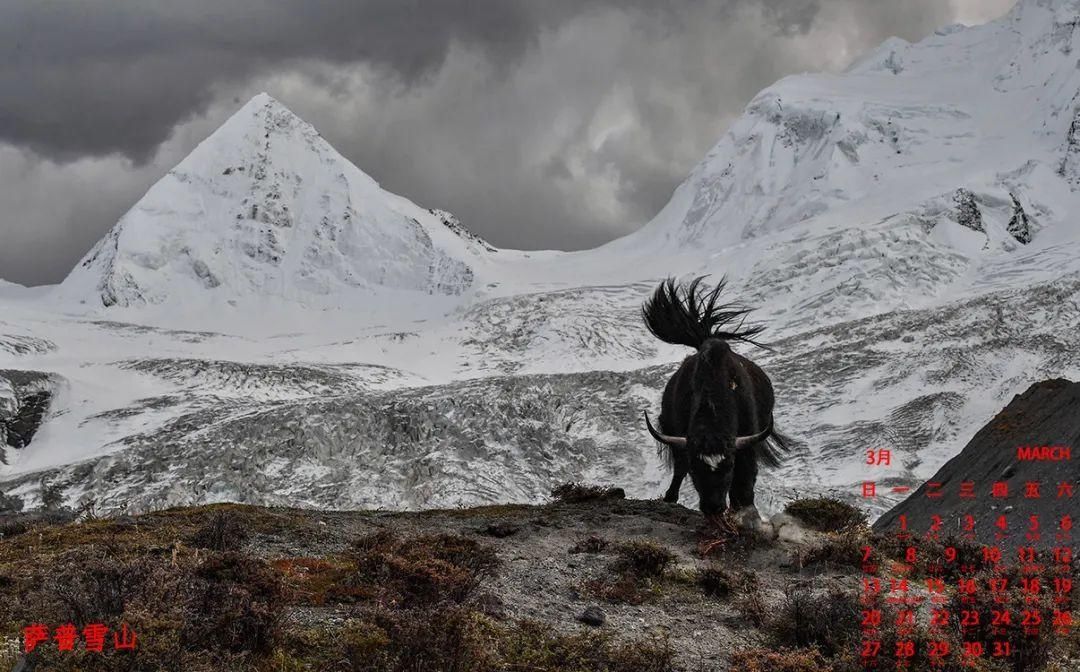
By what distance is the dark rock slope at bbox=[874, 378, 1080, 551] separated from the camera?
24.4 m

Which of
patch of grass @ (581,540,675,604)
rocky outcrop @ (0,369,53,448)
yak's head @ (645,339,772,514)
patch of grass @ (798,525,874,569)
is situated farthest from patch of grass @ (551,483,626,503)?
rocky outcrop @ (0,369,53,448)

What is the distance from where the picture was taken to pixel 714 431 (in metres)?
14.5

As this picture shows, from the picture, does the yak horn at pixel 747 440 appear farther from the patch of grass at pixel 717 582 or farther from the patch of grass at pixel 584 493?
the patch of grass at pixel 584 493

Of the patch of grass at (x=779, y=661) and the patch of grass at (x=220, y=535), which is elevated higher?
the patch of grass at (x=220, y=535)

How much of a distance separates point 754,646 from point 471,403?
303 feet

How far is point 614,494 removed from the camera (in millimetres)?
19828

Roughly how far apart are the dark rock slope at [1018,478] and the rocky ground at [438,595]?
990 cm

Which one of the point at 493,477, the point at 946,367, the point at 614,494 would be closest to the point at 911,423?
A: the point at 946,367

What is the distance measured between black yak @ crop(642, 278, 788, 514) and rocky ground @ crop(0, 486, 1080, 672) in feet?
3.15

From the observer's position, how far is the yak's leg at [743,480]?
15734 mm

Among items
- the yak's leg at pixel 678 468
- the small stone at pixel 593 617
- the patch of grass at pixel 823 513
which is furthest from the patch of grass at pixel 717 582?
the patch of grass at pixel 823 513

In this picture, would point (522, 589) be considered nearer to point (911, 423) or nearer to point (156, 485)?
point (156, 485)

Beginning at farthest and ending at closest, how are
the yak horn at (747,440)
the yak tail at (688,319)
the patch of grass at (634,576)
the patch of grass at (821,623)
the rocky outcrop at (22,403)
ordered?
the rocky outcrop at (22,403), the yak tail at (688,319), the yak horn at (747,440), the patch of grass at (634,576), the patch of grass at (821,623)

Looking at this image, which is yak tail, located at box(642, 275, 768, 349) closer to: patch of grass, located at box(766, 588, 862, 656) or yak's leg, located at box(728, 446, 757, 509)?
yak's leg, located at box(728, 446, 757, 509)
